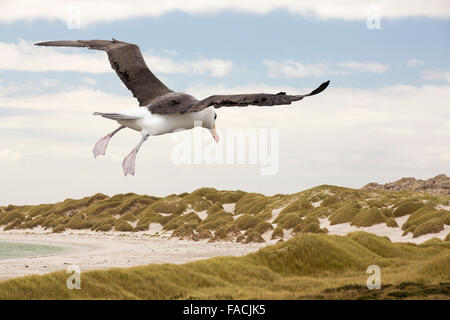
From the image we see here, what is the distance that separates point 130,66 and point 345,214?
38052 mm

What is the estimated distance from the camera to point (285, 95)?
6141 millimetres

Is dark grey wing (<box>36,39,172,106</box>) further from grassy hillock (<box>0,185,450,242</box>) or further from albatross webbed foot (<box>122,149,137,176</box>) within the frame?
grassy hillock (<box>0,185,450,242</box>)

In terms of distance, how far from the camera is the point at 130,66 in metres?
7.64

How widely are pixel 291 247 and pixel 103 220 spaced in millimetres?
46191

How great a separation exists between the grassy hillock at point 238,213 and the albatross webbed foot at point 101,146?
31734mm

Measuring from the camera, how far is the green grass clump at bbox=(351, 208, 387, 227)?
133ft

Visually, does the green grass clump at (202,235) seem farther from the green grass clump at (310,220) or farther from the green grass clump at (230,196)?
the green grass clump at (230,196)

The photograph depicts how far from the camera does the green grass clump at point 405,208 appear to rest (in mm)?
43094

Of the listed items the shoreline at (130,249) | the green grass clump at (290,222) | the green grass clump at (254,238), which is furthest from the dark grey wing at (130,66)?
the green grass clump at (290,222)

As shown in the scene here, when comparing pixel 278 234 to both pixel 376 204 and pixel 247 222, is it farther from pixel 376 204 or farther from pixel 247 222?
pixel 376 204

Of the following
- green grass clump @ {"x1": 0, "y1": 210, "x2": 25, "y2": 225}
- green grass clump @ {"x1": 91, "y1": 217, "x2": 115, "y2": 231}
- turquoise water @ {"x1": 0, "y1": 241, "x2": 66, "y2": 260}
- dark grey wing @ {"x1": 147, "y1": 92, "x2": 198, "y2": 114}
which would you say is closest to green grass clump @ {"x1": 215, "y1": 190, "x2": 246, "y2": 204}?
green grass clump @ {"x1": 91, "y1": 217, "x2": 115, "y2": 231}

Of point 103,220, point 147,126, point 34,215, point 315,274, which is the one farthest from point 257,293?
point 34,215

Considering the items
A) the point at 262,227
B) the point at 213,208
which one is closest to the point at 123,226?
the point at 213,208
